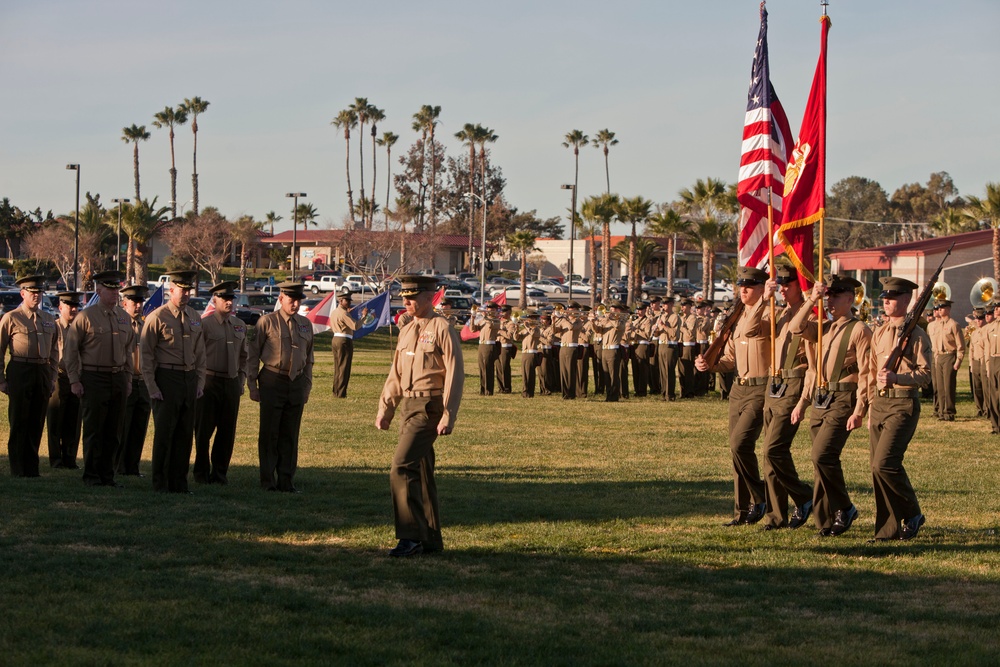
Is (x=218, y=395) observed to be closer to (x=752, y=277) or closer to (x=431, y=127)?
(x=752, y=277)

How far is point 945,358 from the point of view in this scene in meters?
22.1

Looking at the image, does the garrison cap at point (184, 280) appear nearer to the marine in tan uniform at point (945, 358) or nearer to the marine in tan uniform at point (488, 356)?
the marine in tan uniform at point (945, 358)

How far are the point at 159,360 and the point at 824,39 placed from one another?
22.3 ft

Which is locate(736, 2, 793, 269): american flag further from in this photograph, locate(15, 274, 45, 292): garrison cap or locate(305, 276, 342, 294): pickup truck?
locate(305, 276, 342, 294): pickup truck

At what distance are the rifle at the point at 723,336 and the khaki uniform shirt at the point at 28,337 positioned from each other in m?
7.02

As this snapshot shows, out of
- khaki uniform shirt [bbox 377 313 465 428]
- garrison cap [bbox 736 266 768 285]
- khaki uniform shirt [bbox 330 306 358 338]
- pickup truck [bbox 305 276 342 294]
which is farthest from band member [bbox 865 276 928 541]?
pickup truck [bbox 305 276 342 294]

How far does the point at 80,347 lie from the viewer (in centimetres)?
1195

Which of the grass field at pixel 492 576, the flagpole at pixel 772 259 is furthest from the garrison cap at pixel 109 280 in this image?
the flagpole at pixel 772 259

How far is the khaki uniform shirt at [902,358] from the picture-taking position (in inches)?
364

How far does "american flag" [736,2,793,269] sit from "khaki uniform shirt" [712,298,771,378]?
0.92 meters

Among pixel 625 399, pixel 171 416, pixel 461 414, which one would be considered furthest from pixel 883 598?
pixel 625 399

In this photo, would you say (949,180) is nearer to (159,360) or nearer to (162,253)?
(162,253)

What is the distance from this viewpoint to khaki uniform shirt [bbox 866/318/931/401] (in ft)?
30.4

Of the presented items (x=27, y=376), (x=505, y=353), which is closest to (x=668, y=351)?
(x=505, y=353)
